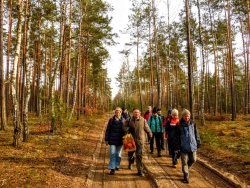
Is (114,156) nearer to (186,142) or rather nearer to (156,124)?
(186,142)

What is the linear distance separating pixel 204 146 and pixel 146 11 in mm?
16465

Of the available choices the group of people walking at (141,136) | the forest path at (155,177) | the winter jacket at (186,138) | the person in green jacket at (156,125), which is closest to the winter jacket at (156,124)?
the person in green jacket at (156,125)

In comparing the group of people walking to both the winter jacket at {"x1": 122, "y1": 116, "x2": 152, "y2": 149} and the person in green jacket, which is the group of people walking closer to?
the winter jacket at {"x1": 122, "y1": 116, "x2": 152, "y2": 149}

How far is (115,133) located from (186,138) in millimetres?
2132

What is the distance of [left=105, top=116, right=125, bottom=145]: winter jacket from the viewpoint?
4988 mm

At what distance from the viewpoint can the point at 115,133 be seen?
5.03m

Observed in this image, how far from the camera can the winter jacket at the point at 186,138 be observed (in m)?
4.21

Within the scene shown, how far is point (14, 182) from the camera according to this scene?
3.69 meters

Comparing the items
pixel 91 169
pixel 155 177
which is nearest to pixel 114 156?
pixel 91 169

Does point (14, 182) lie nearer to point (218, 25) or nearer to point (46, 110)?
point (46, 110)

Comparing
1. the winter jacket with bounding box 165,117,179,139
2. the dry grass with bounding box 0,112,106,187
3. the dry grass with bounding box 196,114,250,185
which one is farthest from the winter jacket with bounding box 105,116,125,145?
the dry grass with bounding box 196,114,250,185

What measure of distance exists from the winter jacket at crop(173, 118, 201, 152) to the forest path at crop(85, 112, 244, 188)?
2.99 feet

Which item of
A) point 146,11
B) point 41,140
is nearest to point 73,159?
point 41,140

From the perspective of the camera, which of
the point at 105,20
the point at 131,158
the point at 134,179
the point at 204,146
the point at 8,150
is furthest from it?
the point at 105,20
